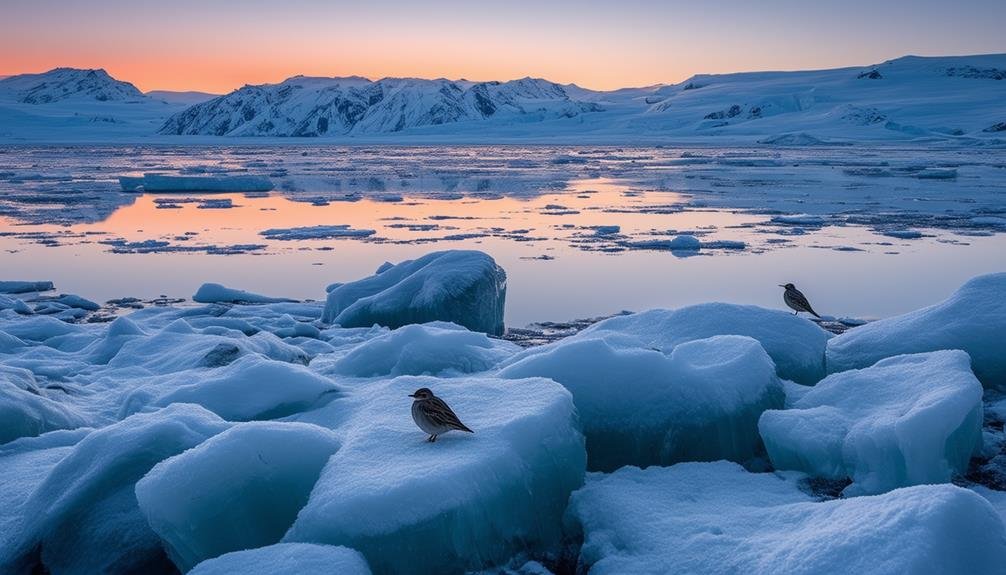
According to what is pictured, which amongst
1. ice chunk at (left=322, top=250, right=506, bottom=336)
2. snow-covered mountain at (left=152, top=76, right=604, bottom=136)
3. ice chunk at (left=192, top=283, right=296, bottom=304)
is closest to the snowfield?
ice chunk at (left=322, top=250, right=506, bottom=336)

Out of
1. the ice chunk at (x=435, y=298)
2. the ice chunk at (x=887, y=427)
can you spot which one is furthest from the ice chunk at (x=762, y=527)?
the ice chunk at (x=435, y=298)

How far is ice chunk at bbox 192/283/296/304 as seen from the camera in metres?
10.1

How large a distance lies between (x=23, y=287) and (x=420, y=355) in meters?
7.39

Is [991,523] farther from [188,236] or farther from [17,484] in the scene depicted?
[188,236]

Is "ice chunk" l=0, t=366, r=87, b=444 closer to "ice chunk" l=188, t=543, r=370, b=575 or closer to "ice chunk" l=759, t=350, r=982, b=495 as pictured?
"ice chunk" l=188, t=543, r=370, b=575

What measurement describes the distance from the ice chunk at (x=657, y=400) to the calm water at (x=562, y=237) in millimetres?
4695

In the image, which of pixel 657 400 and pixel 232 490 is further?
pixel 657 400

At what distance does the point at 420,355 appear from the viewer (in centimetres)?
571

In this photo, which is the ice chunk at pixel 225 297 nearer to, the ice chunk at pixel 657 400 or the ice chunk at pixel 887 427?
the ice chunk at pixel 657 400

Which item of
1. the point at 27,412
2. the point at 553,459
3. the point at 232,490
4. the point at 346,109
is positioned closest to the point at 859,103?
the point at 346,109

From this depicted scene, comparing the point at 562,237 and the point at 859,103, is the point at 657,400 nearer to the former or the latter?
the point at 562,237

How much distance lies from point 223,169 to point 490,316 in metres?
31.7

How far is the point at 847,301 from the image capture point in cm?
995

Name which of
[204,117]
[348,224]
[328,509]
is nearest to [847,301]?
[328,509]
